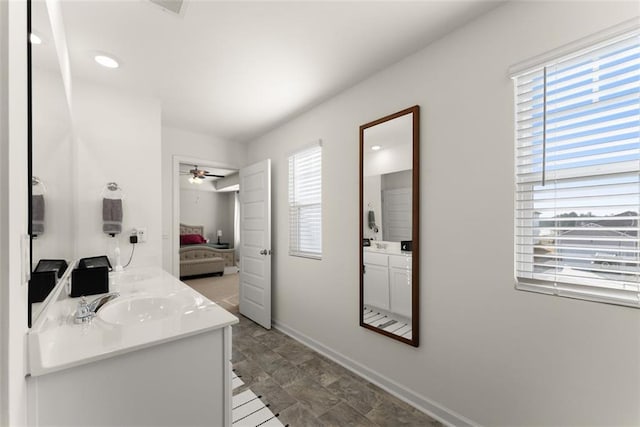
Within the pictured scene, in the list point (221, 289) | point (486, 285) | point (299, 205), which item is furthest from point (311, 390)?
point (221, 289)

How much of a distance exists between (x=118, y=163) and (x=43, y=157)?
5.61ft

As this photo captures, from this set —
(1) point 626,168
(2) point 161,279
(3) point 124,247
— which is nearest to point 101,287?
(2) point 161,279

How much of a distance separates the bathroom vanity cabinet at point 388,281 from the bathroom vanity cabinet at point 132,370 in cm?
125

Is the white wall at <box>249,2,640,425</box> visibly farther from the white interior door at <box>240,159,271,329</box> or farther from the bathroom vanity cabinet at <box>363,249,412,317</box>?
the white interior door at <box>240,159,271,329</box>

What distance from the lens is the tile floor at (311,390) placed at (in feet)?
5.89

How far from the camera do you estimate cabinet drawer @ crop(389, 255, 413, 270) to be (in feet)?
6.44

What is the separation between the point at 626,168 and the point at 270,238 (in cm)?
290

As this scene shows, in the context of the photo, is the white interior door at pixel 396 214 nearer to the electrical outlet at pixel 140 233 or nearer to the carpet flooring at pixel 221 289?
the electrical outlet at pixel 140 233

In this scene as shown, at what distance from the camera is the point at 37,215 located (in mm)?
901

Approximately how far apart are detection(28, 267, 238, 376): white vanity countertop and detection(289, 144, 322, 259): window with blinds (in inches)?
57.0

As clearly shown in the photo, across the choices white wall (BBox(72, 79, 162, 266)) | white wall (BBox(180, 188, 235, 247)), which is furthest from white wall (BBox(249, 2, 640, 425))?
white wall (BBox(180, 188, 235, 247))

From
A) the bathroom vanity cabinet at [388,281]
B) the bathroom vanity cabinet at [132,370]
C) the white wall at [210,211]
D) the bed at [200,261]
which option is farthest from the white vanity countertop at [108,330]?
the white wall at [210,211]

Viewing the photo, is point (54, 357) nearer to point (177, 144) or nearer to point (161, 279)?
point (161, 279)

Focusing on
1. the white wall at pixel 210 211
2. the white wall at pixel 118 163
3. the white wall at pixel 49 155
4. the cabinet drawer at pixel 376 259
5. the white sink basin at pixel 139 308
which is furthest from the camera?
the white wall at pixel 210 211
